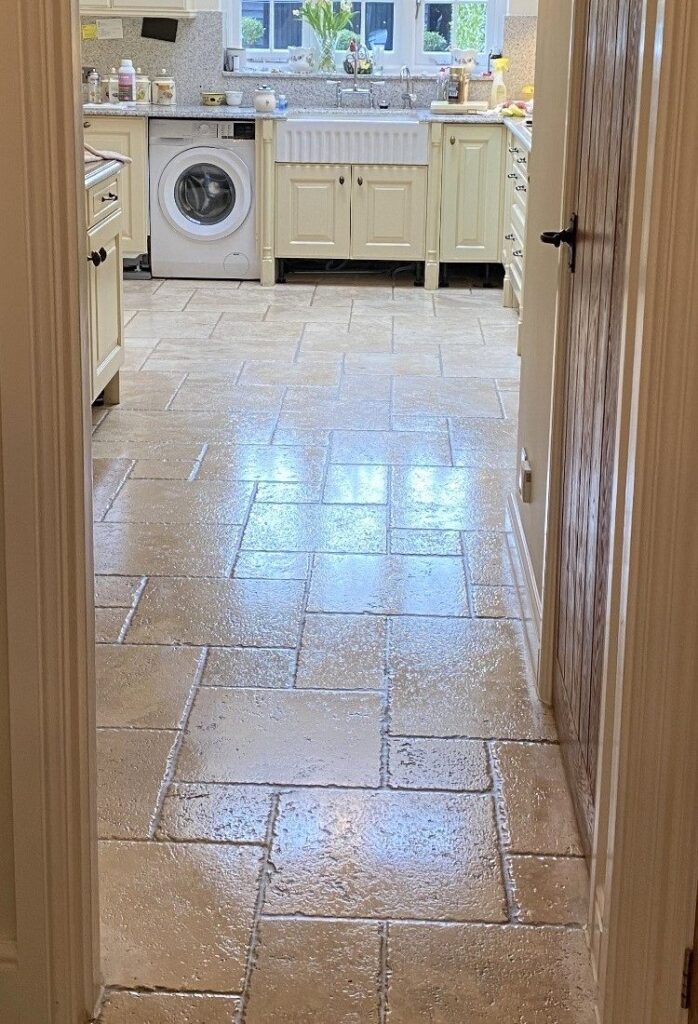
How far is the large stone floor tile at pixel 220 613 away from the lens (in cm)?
324

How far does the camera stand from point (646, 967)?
1.80 meters

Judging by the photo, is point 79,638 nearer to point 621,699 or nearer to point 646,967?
point 621,699

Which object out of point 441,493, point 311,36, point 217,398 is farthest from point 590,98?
point 311,36

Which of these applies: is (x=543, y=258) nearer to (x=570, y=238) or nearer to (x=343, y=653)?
(x=570, y=238)

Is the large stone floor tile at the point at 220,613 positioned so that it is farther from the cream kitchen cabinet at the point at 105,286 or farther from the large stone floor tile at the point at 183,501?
the cream kitchen cabinet at the point at 105,286

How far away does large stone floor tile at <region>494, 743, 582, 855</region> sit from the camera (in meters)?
2.37

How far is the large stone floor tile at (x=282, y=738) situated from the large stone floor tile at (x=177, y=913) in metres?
0.29

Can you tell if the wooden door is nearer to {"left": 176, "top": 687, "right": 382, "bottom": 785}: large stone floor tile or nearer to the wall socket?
{"left": 176, "top": 687, "right": 382, "bottom": 785}: large stone floor tile

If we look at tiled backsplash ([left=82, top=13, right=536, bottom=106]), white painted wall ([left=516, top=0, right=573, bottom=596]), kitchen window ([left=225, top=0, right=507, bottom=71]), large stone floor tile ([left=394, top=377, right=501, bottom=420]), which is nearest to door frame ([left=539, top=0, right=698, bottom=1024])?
white painted wall ([left=516, top=0, right=573, bottom=596])

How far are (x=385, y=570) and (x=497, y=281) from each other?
14.6ft

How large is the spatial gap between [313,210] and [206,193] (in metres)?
0.65

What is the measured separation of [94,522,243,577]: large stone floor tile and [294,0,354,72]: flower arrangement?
479cm

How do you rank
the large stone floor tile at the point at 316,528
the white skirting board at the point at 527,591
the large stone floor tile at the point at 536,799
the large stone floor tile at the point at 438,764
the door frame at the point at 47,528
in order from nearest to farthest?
1. the door frame at the point at 47,528
2. the large stone floor tile at the point at 536,799
3. the large stone floor tile at the point at 438,764
4. the white skirting board at the point at 527,591
5. the large stone floor tile at the point at 316,528

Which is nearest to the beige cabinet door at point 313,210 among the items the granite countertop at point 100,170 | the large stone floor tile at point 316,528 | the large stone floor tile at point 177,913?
the granite countertop at point 100,170
